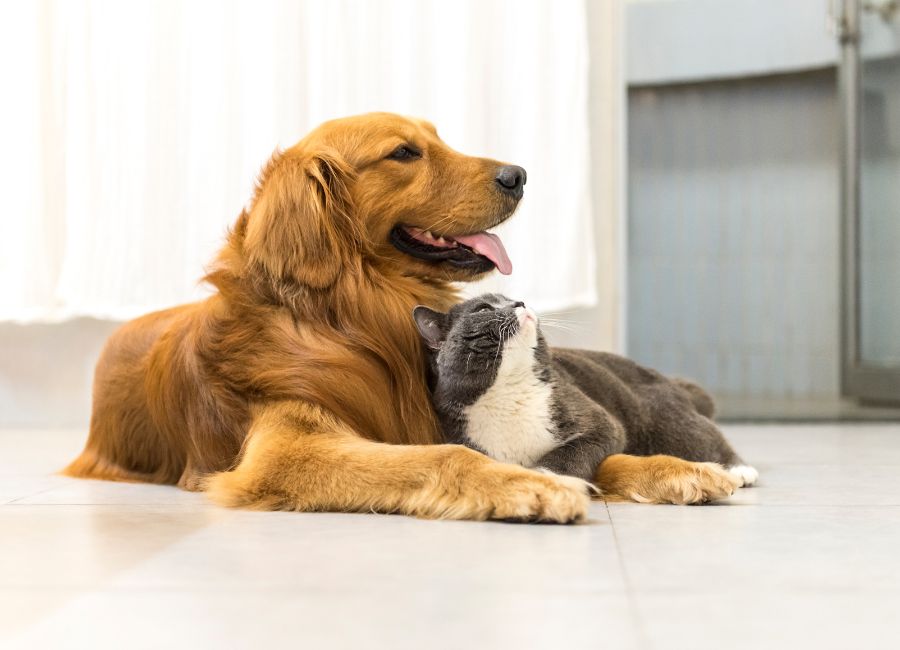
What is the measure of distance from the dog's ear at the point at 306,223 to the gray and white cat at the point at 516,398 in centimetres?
21

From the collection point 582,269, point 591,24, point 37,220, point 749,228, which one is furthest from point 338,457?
point 749,228

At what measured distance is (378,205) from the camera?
2014 millimetres

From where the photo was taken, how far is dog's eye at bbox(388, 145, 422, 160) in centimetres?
205

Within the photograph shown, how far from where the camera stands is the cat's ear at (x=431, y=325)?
196 centimetres

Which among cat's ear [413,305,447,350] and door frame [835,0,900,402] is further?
door frame [835,0,900,402]

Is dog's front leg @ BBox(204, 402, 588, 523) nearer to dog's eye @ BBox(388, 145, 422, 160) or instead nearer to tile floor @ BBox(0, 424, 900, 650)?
tile floor @ BBox(0, 424, 900, 650)

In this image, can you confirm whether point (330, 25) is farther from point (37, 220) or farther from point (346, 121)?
point (346, 121)

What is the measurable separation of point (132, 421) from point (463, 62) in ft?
6.04

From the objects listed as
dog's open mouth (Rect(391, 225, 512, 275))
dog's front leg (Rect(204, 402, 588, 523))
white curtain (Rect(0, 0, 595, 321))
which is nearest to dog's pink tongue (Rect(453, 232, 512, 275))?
dog's open mouth (Rect(391, 225, 512, 275))

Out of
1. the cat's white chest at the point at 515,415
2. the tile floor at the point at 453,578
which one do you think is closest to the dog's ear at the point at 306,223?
→ the cat's white chest at the point at 515,415

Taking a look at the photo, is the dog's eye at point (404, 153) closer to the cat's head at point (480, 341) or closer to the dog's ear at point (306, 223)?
the dog's ear at point (306, 223)

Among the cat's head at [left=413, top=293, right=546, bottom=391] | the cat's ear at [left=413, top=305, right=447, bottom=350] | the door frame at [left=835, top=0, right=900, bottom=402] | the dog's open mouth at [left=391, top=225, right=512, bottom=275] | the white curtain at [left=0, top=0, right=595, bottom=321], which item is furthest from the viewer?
the door frame at [left=835, top=0, right=900, bottom=402]

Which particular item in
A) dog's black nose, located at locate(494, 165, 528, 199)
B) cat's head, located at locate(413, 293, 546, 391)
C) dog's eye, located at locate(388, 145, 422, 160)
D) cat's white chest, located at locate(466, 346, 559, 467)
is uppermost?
Result: dog's eye, located at locate(388, 145, 422, 160)

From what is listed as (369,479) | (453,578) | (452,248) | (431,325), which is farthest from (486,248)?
(453,578)
